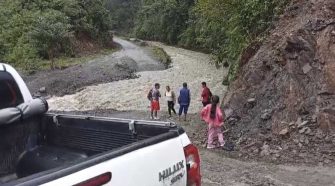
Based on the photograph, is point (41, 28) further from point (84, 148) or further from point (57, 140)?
point (84, 148)

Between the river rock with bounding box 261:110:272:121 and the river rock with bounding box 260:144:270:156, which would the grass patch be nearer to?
the river rock with bounding box 261:110:272:121

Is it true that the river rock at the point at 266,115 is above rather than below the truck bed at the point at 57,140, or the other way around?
below

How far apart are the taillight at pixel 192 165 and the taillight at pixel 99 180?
83 cm

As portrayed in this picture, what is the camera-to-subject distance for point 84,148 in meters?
4.66

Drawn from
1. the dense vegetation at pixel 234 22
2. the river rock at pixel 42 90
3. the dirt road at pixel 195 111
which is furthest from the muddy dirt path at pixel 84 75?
the dense vegetation at pixel 234 22

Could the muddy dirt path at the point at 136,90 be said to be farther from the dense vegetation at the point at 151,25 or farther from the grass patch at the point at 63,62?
the grass patch at the point at 63,62

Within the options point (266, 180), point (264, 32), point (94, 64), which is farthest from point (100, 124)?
point (94, 64)

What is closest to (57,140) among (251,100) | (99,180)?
(99,180)

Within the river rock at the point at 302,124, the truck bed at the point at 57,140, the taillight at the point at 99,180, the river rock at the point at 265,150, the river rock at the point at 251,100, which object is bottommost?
the river rock at the point at 265,150

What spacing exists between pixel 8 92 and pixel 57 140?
26.0 inches

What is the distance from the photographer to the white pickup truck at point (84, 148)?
9.46 feet

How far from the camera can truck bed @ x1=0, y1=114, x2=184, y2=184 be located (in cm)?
430

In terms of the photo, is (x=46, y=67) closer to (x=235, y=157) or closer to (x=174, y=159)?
(x=235, y=157)

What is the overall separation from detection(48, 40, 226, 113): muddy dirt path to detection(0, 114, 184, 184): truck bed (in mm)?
12732
